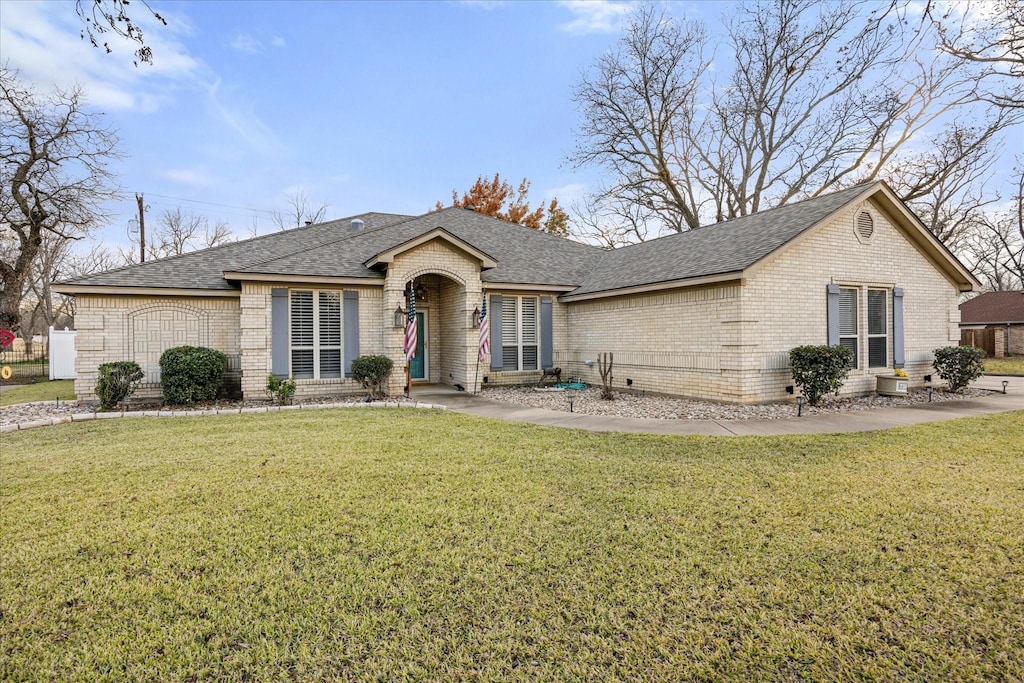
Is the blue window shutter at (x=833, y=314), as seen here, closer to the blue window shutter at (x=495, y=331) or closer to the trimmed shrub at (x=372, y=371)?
the blue window shutter at (x=495, y=331)

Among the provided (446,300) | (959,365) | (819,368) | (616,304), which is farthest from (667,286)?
(959,365)

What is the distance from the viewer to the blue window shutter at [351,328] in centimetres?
1247

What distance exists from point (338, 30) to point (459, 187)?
20636mm

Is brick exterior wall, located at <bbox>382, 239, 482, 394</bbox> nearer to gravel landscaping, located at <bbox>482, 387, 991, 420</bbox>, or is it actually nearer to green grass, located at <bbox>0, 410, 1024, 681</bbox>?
gravel landscaping, located at <bbox>482, 387, 991, 420</bbox>

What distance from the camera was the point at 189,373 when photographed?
1074 cm

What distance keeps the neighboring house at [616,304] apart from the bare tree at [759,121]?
14335 mm

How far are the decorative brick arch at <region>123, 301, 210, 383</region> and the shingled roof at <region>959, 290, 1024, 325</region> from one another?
41.4 m

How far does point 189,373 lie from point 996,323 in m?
41.7

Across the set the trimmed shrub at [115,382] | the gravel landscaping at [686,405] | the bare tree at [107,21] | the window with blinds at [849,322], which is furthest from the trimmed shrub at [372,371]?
the window with blinds at [849,322]

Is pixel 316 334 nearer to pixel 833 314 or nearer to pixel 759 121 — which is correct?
pixel 833 314

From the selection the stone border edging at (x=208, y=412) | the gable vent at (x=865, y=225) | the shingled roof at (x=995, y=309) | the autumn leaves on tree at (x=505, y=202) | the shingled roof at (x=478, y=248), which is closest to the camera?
the stone border edging at (x=208, y=412)

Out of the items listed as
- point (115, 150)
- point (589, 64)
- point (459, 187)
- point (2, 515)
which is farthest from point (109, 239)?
point (2, 515)

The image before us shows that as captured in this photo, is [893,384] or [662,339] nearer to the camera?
[893,384]

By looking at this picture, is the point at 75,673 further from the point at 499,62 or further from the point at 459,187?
the point at 459,187
